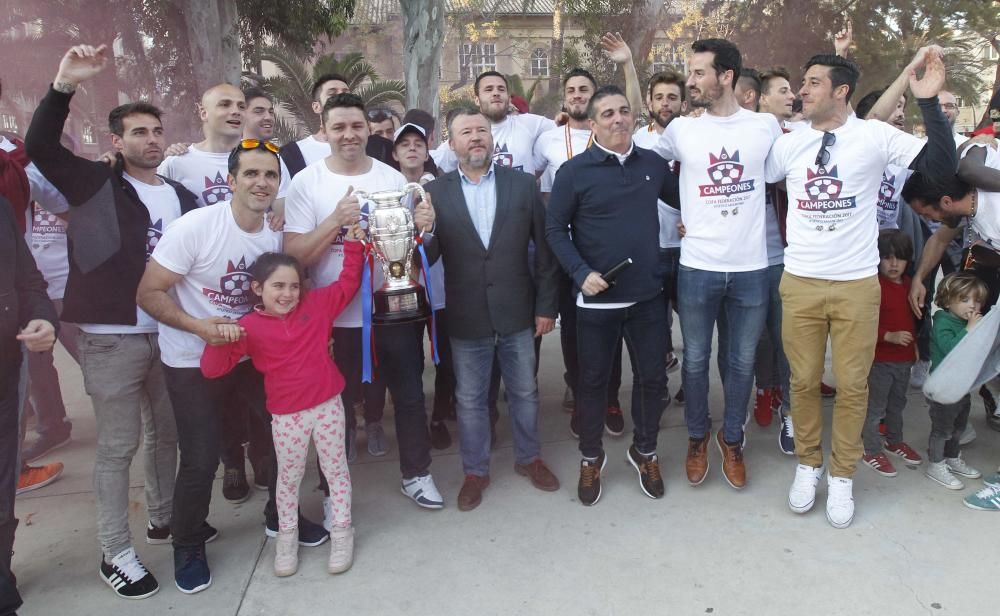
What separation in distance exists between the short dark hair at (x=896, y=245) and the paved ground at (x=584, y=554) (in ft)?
4.02

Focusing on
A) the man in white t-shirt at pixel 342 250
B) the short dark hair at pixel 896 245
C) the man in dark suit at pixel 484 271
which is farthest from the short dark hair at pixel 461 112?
the short dark hair at pixel 896 245

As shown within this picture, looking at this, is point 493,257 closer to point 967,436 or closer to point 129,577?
point 129,577

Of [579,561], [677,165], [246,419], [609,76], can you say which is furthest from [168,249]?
[609,76]

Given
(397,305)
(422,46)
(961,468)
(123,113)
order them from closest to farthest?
1. (123,113)
2. (397,305)
3. (961,468)
4. (422,46)

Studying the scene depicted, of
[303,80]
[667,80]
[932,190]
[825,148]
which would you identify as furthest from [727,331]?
[303,80]

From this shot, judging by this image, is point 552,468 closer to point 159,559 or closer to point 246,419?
point 246,419

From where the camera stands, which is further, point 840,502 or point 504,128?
point 504,128

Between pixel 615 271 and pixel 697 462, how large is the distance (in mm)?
1252

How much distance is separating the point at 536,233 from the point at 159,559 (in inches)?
97.1

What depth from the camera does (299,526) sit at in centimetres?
335

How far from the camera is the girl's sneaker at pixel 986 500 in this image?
338 centimetres

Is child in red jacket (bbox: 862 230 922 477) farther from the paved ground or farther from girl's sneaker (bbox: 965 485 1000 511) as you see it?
girl's sneaker (bbox: 965 485 1000 511)

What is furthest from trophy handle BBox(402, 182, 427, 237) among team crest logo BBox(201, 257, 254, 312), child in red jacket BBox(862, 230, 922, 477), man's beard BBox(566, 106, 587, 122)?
child in red jacket BBox(862, 230, 922, 477)

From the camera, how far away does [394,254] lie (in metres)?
3.22
